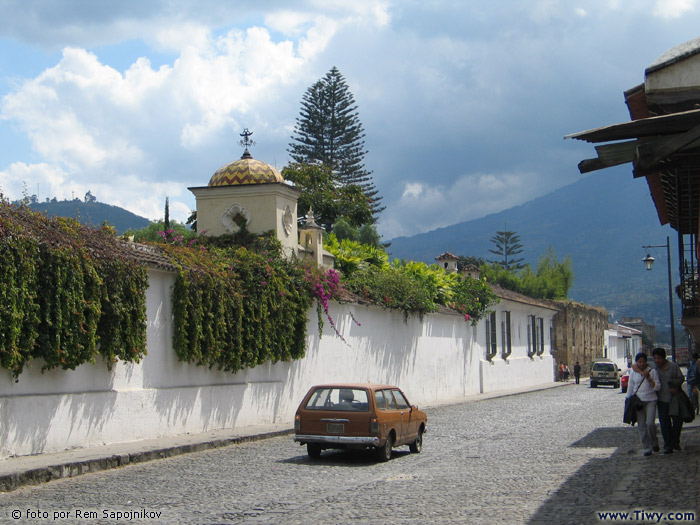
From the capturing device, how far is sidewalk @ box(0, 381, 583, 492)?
11453mm

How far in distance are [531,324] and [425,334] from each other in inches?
841

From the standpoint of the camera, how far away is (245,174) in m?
27.8

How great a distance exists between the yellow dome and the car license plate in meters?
14.3

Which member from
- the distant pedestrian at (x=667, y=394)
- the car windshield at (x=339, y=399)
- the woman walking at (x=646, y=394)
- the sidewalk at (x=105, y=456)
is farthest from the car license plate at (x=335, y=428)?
the distant pedestrian at (x=667, y=394)

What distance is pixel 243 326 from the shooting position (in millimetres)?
19906

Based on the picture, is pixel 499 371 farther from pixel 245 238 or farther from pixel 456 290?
pixel 245 238

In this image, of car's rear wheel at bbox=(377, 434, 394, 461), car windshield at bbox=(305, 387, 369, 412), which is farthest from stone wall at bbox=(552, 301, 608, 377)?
car windshield at bbox=(305, 387, 369, 412)

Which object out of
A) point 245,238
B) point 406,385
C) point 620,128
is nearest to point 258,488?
point 620,128

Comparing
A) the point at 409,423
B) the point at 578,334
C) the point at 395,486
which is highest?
the point at 578,334

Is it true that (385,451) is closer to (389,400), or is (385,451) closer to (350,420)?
(350,420)

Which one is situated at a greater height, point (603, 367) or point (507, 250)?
point (507, 250)

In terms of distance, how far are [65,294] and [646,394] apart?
9.68 m

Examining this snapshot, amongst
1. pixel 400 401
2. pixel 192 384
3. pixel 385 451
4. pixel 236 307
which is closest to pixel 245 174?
pixel 236 307

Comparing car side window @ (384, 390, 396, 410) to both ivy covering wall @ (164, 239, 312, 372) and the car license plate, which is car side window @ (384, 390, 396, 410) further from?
ivy covering wall @ (164, 239, 312, 372)
